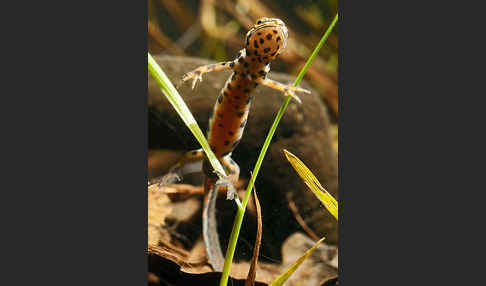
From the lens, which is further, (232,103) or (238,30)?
(238,30)

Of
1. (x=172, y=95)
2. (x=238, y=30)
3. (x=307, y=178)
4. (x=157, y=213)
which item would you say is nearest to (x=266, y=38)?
(x=238, y=30)

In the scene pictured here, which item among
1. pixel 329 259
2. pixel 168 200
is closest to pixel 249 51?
pixel 168 200

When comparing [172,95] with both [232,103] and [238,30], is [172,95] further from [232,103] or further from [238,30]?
[238,30]

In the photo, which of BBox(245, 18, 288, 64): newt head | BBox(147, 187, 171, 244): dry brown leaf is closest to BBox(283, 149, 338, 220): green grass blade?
BBox(245, 18, 288, 64): newt head

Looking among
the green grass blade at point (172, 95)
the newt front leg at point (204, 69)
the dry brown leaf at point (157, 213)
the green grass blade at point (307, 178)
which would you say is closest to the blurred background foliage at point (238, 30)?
the newt front leg at point (204, 69)

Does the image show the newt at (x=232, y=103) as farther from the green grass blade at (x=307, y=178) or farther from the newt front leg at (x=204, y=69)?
the green grass blade at (x=307, y=178)

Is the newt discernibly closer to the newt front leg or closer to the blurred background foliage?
the newt front leg
